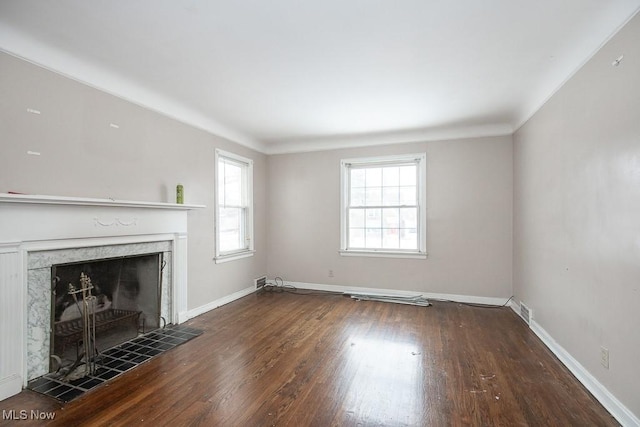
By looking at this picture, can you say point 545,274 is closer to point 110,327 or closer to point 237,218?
point 237,218

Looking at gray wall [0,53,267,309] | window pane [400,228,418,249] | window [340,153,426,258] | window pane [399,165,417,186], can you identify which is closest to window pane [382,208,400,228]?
window [340,153,426,258]

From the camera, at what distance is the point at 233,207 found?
15.4ft

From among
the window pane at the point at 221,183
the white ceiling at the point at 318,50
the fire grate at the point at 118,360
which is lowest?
the fire grate at the point at 118,360

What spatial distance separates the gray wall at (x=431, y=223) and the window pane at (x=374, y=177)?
28 cm

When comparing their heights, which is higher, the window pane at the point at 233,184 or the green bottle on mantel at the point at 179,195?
the window pane at the point at 233,184

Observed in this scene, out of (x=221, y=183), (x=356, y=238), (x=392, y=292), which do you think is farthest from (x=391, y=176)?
(x=221, y=183)

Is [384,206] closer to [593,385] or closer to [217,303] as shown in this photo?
[217,303]

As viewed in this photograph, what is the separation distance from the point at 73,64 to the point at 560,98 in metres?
4.23

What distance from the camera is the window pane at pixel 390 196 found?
479cm

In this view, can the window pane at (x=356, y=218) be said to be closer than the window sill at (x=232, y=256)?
No

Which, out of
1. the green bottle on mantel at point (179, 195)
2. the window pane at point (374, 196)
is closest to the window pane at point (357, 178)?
the window pane at point (374, 196)

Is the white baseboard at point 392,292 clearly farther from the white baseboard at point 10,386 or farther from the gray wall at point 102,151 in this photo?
the white baseboard at point 10,386

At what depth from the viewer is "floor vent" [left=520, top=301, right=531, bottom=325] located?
11.3 feet

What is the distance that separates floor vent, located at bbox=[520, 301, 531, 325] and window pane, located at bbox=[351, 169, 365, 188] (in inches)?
107
